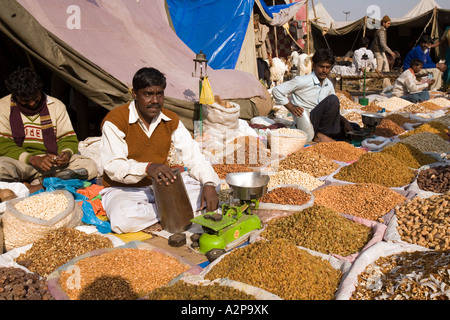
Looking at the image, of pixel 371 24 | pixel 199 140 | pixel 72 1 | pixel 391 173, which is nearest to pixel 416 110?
pixel 391 173

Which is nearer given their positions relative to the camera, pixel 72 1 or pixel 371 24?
pixel 72 1

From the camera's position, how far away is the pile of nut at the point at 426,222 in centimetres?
209

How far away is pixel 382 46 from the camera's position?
9586 mm

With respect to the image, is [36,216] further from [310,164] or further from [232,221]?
[310,164]

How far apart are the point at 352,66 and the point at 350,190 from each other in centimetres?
826

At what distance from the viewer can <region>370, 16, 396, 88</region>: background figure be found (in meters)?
9.41

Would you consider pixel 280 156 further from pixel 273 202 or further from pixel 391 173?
pixel 273 202

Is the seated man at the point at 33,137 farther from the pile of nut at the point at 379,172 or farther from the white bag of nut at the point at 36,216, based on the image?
the pile of nut at the point at 379,172

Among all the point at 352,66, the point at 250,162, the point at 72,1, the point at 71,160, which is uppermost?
the point at 72,1

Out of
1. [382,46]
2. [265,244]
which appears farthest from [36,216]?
[382,46]

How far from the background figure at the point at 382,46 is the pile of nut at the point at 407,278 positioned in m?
8.83

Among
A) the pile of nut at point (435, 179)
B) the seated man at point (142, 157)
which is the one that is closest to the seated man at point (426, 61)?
the pile of nut at point (435, 179)

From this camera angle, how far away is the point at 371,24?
40.0ft
